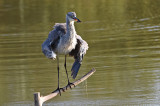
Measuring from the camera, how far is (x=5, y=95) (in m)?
11.0

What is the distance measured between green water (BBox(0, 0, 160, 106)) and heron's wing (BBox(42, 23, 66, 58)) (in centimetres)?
176

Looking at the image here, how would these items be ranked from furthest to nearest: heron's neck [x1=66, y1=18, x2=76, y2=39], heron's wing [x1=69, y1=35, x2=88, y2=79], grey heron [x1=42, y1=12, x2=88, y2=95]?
heron's wing [x1=69, y1=35, x2=88, y2=79], grey heron [x1=42, y1=12, x2=88, y2=95], heron's neck [x1=66, y1=18, x2=76, y2=39]

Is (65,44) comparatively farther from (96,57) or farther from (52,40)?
(96,57)

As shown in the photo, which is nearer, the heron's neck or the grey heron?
the heron's neck

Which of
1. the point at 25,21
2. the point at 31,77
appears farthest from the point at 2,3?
the point at 31,77

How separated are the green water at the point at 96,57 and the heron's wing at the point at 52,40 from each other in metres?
1.76

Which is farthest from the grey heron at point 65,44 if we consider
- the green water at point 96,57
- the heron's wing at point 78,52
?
the green water at point 96,57

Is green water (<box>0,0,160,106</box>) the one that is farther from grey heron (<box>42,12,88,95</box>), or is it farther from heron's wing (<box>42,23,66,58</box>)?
heron's wing (<box>42,23,66,58</box>)

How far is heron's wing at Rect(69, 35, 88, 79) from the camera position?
8.58m

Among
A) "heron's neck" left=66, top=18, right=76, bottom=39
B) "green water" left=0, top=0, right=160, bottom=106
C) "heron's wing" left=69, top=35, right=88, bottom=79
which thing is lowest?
"green water" left=0, top=0, right=160, bottom=106

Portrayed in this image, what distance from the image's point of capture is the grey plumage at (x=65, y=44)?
8406mm

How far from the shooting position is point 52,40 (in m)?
8.55

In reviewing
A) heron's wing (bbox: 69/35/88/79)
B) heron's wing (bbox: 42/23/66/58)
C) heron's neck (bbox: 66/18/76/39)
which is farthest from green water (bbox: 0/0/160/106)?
heron's neck (bbox: 66/18/76/39)

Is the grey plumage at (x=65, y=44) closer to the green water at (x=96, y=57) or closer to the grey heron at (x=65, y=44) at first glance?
the grey heron at (x=65, y=44)
